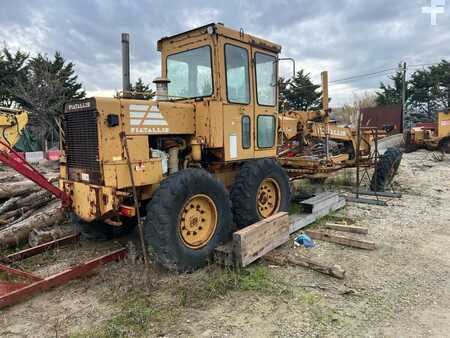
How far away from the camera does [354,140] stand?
9.06m

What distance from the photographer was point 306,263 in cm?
425

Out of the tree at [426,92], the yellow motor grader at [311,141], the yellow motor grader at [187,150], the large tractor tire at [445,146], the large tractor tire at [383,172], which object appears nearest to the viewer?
the yellow motor grader at [187,150]

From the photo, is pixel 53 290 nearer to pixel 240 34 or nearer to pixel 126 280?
pixel 126 280

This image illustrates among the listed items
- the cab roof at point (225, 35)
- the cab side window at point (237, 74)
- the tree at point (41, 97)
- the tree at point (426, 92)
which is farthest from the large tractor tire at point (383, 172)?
the tree at point (426, 92)

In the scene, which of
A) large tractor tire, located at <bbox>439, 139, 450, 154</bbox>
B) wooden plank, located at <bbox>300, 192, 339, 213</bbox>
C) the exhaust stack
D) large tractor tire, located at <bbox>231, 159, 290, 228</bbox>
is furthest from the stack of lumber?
large tractor tire, located at <bbox>439, 139, 450, 154</bbox>

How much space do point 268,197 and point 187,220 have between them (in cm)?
185

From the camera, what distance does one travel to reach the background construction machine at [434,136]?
16.8 metres

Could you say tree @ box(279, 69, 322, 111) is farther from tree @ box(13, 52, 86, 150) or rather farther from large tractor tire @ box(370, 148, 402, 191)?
large tractor tire @ box(370, 148, 402, 191)

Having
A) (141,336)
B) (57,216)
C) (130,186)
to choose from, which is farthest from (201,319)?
(57,216)

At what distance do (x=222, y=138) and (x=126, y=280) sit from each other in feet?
7.43

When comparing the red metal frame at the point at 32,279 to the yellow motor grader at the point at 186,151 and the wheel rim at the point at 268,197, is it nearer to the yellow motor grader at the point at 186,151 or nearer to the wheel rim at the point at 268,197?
the yellow motor grader at the point at 186,151

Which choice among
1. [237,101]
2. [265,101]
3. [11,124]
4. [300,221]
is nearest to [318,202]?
[300,221]

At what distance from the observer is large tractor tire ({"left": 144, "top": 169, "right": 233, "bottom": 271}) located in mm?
3835

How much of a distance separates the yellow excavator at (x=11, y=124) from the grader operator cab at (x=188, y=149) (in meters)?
1.12
